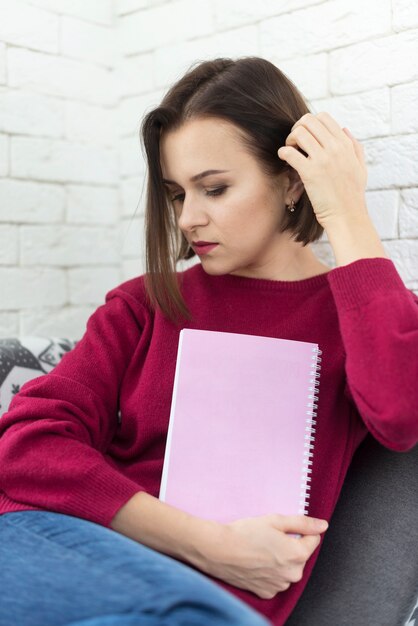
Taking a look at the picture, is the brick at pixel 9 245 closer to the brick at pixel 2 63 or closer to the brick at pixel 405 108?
the brick at pixel 2 63

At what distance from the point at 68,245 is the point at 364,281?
858mm

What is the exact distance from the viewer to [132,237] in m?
1.81

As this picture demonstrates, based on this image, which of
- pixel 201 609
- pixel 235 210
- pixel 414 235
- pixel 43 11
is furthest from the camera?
pixel 43 11

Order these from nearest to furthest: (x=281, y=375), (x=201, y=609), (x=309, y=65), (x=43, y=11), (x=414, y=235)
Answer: (x=201, y=609) < (x=281, y=375) < (x=414, y=235) < (x=309, y=65) < (x=43, y=11)

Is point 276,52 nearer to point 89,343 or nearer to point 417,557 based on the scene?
point 89,343

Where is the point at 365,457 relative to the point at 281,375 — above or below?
below

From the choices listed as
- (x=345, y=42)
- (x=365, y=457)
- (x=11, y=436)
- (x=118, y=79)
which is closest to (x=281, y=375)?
(x=365, y=457)

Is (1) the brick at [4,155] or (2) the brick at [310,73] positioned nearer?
(2) the brick at [310,73]

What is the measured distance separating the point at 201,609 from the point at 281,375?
0.38 m

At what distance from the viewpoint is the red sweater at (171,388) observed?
39.3 inches

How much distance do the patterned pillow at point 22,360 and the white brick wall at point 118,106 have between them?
0.19m

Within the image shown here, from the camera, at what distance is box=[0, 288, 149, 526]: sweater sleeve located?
1006 mm

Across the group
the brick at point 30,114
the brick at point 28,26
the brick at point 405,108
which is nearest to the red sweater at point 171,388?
the brick at point 405,108

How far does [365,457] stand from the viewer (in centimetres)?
119
